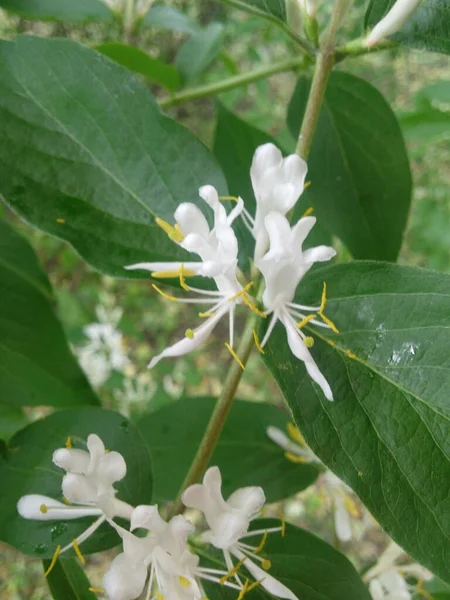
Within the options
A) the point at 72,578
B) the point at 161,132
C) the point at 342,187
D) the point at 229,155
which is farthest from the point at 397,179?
the point at 72,578

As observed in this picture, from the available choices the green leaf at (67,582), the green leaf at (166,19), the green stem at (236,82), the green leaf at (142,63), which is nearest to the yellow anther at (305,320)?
the green leaf at (67,582)

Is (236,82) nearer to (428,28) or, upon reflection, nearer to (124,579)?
(428,28)

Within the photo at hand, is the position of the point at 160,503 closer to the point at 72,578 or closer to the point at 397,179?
the point at 72,578

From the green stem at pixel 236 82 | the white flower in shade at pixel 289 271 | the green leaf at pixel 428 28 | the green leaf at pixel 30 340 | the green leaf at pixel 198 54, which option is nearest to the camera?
the white flower in shade at pixel 289 271

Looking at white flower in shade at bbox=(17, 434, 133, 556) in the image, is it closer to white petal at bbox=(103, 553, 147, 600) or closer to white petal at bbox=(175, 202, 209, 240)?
white petal at bbox=(103, 553, 147, 600)

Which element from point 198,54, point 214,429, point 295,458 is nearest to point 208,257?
point 214,429

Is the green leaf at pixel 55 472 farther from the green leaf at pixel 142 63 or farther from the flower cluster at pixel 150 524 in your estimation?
the green leaf at pixel 142 63

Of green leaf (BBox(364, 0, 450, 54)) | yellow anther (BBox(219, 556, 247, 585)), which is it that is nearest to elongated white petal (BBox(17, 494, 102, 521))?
yellow anther (BBox(219, 556, 247, 585))
